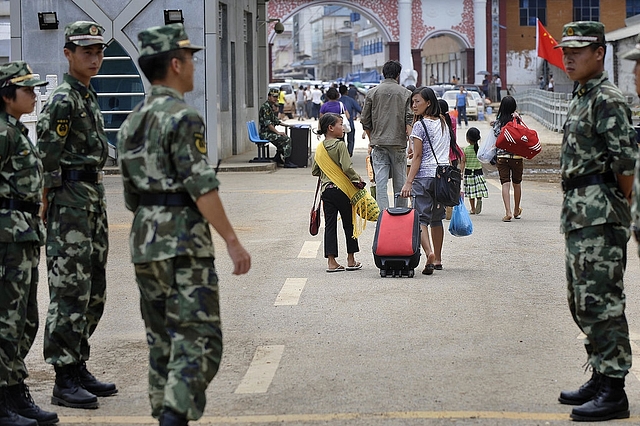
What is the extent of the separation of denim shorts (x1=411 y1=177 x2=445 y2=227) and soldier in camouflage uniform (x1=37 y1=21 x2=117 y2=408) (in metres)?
4.68

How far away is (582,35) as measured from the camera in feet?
19.8

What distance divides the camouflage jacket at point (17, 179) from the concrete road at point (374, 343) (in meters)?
1.01

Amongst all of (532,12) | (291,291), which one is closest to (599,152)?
(291,291)

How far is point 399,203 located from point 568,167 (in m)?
6.38

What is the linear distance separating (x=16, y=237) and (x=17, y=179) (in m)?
0.29

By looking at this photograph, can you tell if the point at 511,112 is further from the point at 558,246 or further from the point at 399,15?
the point at 399,15

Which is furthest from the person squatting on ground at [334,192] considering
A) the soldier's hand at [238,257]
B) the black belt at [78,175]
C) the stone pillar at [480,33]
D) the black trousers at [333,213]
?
the stone pillar at [480,33]

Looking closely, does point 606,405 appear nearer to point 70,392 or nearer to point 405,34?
point 70,392

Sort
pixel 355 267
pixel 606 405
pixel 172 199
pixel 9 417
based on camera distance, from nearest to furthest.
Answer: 1. pixel 172 199
2. pixel 9 417
3. pixel 606 405
4. pixel 355 267

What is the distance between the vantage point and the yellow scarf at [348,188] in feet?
35.3

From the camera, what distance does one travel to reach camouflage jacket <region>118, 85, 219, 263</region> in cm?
494

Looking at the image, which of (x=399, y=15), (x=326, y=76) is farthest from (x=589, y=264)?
(x=326, y=76)

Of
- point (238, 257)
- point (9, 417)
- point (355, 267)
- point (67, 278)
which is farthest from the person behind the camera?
point (355, 267)

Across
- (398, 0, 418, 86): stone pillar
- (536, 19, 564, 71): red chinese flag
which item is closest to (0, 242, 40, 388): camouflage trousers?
(536, 19, 564, 71): red chinese flag
